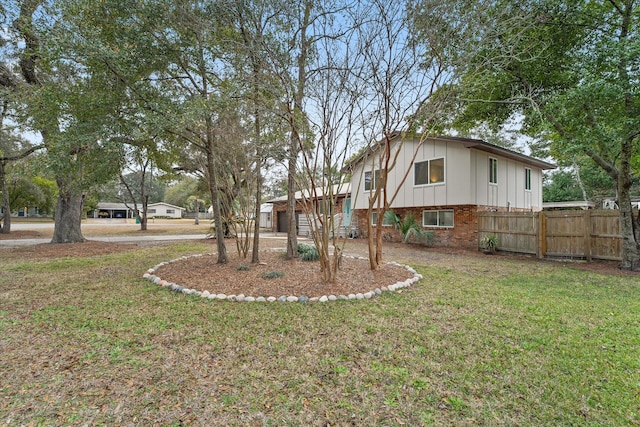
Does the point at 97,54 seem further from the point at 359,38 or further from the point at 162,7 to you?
the point at 359,38

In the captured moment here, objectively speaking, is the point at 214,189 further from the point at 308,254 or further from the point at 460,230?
the point at 460,230

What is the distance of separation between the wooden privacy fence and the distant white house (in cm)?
5089

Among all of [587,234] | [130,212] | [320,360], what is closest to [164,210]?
[130,212]

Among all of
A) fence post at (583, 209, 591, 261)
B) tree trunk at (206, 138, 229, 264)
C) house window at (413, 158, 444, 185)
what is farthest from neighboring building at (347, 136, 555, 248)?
tree trunk at (206, 138, 229, 264)

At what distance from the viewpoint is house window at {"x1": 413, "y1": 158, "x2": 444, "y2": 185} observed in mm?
11672

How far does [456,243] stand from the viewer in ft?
38.1

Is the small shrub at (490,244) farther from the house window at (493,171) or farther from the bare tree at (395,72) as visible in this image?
the bare tree at (395,72)

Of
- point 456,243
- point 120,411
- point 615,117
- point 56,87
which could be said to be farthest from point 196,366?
point 456,243

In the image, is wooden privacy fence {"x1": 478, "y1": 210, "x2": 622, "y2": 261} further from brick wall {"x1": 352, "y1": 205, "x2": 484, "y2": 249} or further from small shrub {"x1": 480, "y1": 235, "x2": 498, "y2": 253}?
brick wall {"x1": 352, "y1": 205, "x2": 484, "y2": 249}

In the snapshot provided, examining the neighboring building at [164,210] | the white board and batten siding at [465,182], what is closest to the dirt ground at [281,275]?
the white board and batten siding at [465,182]

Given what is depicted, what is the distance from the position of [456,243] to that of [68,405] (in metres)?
12.0

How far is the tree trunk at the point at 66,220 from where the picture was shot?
11025 mm

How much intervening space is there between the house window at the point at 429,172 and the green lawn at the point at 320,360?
7598mm

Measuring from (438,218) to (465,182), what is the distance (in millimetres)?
2056
